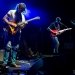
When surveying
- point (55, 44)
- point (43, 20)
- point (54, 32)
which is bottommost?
point (55, 44)

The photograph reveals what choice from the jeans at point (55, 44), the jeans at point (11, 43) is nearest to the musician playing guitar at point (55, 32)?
the jeans at point (55, 44)

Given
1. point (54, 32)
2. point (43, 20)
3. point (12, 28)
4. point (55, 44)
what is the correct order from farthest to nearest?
point (43, 20) < point (54, 32) < point (55, 44) < point (12, 28)

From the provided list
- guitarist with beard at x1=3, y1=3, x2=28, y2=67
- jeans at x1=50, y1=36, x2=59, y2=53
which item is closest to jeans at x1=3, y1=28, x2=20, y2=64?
guitarist with beard at x1=3, y1=3, x2=28, y2=67

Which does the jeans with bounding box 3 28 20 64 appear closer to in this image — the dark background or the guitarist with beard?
the guitarist with beard


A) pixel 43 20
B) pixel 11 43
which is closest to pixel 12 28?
pixel 11 43

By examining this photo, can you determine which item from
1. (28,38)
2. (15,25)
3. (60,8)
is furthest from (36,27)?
(15,25)

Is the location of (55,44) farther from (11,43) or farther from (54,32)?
(11,43)

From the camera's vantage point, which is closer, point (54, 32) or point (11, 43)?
point (11, 43)

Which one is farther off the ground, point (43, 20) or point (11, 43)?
point (43, 20)

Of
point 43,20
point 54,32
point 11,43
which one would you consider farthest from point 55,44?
point 11,43

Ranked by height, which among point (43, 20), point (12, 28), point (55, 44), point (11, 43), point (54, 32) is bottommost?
point (11, 43)

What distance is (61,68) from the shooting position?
3789mm

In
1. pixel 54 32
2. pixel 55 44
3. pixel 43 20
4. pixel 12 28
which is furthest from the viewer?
pixel 43 20

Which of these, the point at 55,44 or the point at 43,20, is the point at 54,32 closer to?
the point at 55,44
